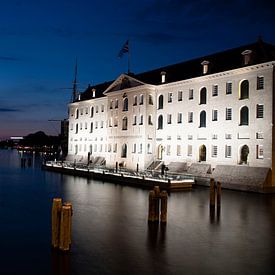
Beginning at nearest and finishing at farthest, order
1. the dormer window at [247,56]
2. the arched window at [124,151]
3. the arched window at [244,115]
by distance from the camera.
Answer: the arched window at [244,115]
the dormer window at [247,56]
the arched window at [124,151]

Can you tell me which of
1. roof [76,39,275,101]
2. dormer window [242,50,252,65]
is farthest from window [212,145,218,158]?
dormer window [242,50,252,65]

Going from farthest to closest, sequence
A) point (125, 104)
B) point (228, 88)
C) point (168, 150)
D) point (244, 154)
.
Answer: point (125, 104)
point (168, 150)
point (228, 88)
point (244, 154)

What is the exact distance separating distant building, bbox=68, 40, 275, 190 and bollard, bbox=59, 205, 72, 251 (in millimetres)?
22755

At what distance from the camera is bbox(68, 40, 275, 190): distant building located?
110ft

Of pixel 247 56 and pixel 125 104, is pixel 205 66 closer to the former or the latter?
pixel 247 56

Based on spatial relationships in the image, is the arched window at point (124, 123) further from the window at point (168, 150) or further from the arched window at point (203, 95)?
the arched window at point (203, 95)

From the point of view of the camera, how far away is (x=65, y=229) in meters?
11.9

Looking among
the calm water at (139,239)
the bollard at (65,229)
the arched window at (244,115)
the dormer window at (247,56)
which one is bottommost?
the calm water at (139,239)

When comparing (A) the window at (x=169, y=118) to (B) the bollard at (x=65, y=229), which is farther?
(A) the window at (x=169, y=118)

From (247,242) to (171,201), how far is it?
35.5ft

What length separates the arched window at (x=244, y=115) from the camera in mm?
35028

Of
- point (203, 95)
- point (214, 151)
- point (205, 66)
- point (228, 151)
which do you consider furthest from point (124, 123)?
point (228, 151)

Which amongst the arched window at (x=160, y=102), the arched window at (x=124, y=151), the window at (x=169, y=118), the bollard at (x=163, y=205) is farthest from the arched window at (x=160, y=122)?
the bollard at (x=163, y=205)

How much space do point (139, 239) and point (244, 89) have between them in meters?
25.3
